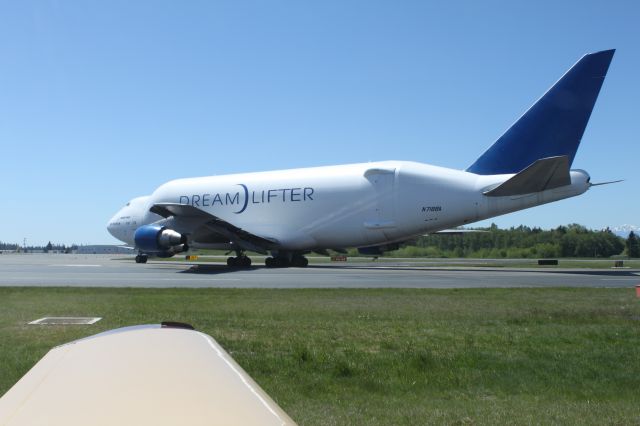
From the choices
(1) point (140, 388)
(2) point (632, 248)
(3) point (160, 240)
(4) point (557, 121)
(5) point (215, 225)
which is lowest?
(1) point (140, 388)

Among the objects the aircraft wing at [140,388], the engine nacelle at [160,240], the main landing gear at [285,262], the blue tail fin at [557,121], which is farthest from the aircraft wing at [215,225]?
the aircraft wing at [140,388]

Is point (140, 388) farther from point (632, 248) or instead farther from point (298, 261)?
point (632, 248)

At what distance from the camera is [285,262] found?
118 feet

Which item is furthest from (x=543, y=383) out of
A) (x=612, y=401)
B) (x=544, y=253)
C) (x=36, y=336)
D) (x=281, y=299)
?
(x=544, y=253)

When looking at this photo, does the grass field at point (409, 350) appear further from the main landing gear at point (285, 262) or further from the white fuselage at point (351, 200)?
the main landing gear at point (285, 262)

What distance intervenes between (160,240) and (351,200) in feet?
32.6

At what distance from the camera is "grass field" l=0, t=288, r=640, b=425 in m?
6.42

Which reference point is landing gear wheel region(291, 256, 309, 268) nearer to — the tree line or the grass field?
the grass field

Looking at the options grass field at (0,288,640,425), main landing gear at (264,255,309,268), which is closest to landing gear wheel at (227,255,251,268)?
main landing gear at (264,255,309,268)

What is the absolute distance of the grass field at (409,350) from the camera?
21.1 ft

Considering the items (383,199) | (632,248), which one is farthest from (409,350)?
(632,248)

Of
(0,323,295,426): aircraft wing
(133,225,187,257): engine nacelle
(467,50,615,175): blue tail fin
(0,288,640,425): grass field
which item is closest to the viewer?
(0,323,295,426): aircraft wing

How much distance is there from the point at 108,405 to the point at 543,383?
6479 millimetres

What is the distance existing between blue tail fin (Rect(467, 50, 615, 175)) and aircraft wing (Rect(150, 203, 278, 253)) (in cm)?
1304
